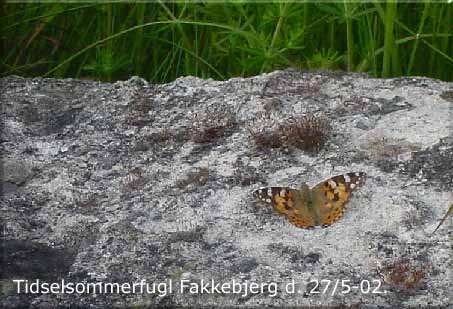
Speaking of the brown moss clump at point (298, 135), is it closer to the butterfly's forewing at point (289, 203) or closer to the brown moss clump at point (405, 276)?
the butterfly's forewing at point (289, 203)

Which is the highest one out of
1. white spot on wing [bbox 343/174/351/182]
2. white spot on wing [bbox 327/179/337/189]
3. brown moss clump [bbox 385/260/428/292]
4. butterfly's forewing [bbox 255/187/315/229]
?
white spot on wing [bbox 343/174/351/182]

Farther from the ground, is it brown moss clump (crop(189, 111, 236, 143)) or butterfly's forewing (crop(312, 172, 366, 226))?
brown moss clump (crop(189, 111, 236, 143))

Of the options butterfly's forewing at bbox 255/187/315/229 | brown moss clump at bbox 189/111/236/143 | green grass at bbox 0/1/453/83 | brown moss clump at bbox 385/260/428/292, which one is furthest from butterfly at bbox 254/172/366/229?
green grass at bbox 0/1/453/83

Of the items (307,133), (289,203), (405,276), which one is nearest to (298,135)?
(307,133)

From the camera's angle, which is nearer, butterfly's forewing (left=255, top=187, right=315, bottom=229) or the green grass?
butterfly's forewing (left=255, top=187, right=315, bottom=229)

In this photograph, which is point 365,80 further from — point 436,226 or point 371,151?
point 436,226

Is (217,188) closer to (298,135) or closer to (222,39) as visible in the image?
(298,135)

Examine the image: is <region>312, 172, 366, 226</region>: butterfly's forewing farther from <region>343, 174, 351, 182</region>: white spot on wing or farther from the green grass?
the green grass
